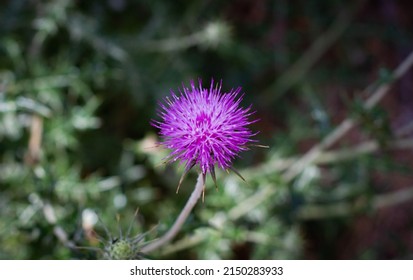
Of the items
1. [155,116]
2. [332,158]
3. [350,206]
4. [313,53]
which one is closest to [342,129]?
[332,158]

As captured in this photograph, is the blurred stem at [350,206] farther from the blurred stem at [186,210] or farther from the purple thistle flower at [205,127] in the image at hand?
the purple thistle flower at [205,127]

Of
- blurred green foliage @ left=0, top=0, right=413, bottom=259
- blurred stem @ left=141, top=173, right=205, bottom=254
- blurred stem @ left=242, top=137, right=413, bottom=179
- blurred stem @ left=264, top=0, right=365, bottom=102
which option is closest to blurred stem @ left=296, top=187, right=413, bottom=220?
blurred green foliage @ left=0, top=0, right=413, bottom=259

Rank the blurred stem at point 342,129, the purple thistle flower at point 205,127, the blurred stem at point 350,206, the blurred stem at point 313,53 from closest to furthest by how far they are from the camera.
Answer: the purple thistle flower at point 205,127 < the blurred stem at point 342,129 < the blurred stem at point 350,206 < the blurred stem at point 313,53

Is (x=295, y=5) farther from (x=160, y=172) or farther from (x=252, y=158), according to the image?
(x=160, y=172)

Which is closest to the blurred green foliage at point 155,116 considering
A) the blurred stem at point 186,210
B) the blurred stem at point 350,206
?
the blurred stem at point 350,206

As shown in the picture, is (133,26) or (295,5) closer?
(133,26)

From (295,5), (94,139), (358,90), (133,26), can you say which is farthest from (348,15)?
(94,139)
